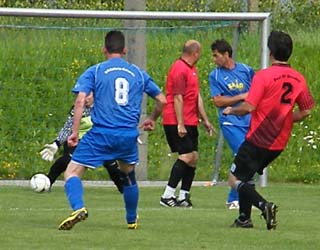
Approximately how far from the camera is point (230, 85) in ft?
44.6

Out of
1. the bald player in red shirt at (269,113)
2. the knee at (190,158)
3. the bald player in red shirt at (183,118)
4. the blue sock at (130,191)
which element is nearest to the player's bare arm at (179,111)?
the bald player in red shirt at (183,118)

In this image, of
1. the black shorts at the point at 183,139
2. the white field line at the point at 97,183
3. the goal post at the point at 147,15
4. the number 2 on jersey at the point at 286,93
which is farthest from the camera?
the white field line at the point at 97,183

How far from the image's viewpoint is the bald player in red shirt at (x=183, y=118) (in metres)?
14.0

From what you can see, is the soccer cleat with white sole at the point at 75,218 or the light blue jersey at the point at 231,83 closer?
the soccer cleat with white sole at the point at 75,218

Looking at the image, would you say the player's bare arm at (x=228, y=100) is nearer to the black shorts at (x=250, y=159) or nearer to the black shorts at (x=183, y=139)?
the black shorts at (x=183, y=139)

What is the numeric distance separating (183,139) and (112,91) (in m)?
3.29

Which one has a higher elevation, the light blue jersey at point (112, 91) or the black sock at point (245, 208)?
the light blue jersey at point (112, 91)

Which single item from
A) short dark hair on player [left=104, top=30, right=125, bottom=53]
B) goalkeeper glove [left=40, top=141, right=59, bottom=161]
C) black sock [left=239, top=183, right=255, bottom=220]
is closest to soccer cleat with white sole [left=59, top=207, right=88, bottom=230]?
short dark hair on player [left=104, top=30, right=125, bottom=53]

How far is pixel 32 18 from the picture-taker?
17.1 metres

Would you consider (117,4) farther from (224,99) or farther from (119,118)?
(119,118)

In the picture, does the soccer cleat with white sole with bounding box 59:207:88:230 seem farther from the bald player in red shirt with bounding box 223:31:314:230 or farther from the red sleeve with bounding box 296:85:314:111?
the red sleeve with bounding box 296:85:314:111

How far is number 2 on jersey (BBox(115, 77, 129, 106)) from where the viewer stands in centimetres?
1105

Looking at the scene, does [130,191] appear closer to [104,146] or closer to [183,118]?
[104,146]

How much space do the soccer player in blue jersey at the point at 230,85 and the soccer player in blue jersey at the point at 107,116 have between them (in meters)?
2.41
